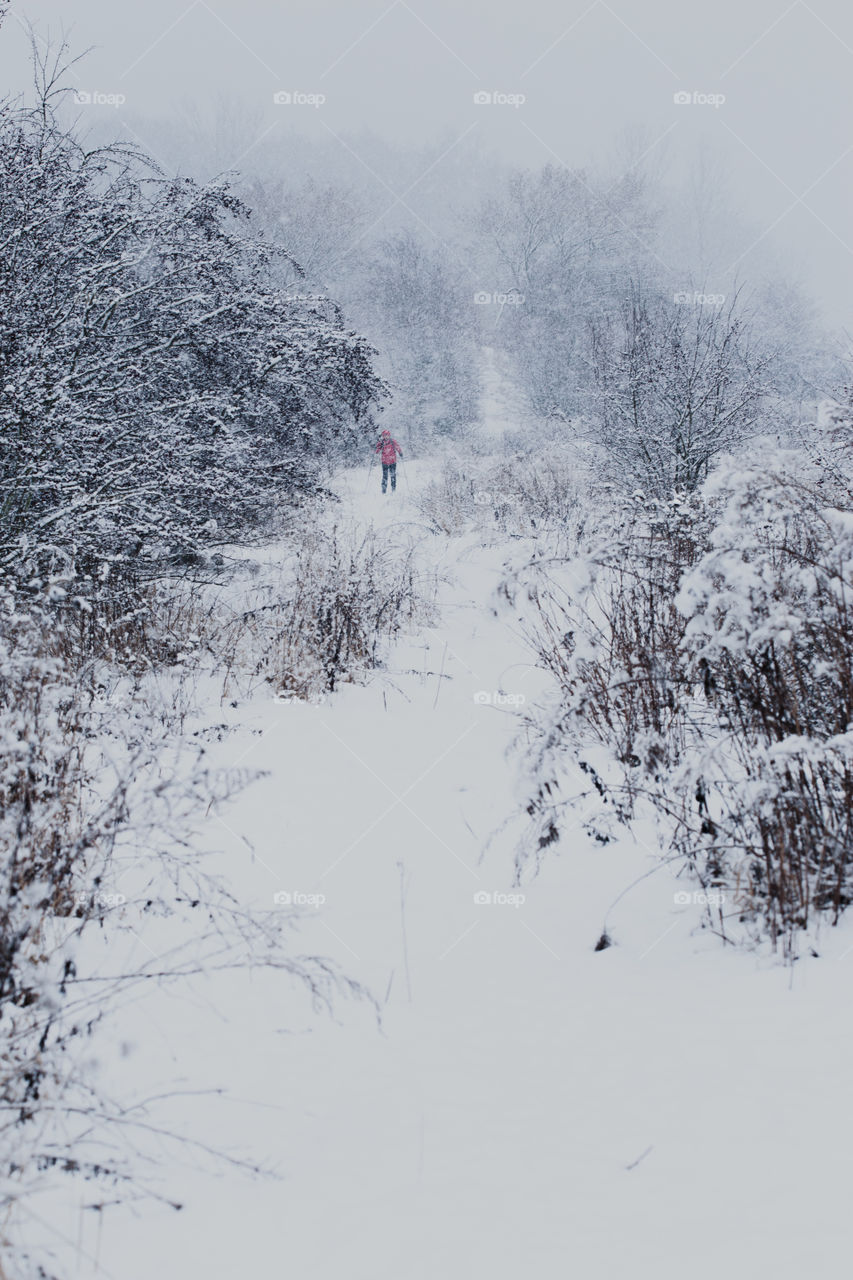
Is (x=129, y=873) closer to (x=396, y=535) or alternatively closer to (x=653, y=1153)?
(x=653, y=1153)

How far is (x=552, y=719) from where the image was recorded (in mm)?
2414

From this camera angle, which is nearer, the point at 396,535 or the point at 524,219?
the point at 396,535

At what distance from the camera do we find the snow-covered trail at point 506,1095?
1.20 meters

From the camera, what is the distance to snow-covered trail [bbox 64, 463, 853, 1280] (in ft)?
3.94

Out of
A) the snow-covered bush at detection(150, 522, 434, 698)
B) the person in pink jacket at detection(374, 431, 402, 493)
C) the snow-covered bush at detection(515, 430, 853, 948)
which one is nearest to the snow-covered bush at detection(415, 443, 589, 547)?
the person in pink jacket at detection(374, 431, 402, 493)

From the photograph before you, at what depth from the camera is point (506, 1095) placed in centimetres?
163

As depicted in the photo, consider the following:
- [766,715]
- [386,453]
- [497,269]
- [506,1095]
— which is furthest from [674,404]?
[497,269]

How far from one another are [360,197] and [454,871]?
169ft

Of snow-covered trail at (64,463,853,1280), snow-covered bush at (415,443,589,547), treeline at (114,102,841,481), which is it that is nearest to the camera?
snow-covered trail at (64,463,853,1280)

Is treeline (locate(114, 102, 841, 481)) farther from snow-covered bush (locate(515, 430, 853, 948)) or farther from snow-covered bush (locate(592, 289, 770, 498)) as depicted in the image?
snow-covered bush (locate(515, 430, 853, 948))

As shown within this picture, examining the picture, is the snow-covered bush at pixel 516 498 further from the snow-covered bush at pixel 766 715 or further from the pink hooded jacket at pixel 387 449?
the snow-covered bush at pixel 766 715

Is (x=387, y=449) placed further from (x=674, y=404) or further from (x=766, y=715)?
(x=766, y=715)

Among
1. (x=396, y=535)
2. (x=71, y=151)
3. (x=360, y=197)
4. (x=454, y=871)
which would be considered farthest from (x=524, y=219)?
(x=454, y=871)

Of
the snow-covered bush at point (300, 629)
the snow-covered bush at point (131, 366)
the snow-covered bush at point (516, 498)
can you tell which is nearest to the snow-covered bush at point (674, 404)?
the snow-covered bush at point (516, 498)
